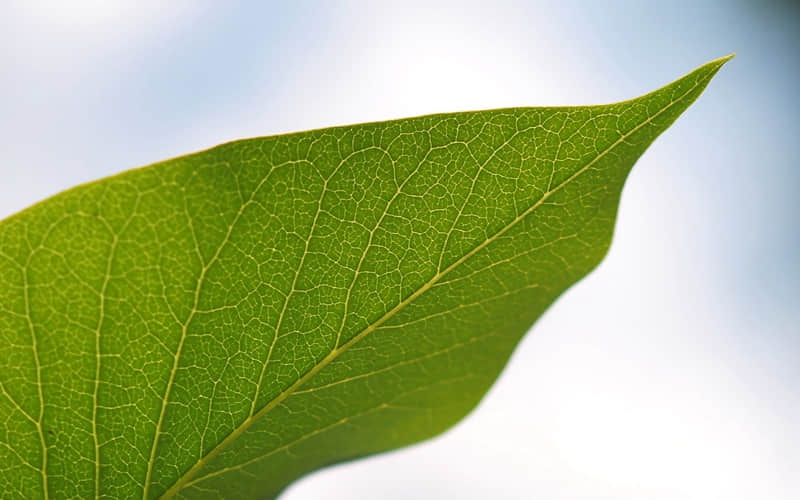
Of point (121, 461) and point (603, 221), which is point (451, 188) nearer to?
point (603, 221)

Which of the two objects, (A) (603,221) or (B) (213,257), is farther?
(A) (603,221)

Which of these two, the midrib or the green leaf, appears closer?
the green leaf

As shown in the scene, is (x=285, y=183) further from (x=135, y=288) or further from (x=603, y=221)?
(x=603, y=221)

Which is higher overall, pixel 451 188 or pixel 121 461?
pixel 451 188

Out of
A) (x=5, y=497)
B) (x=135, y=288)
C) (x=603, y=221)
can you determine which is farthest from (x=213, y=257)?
(x=603, y=221)

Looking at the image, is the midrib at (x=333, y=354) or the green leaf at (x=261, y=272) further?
the midrib at (x=333, y=354)

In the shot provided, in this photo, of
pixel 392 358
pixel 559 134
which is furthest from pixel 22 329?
pixel 559 134
